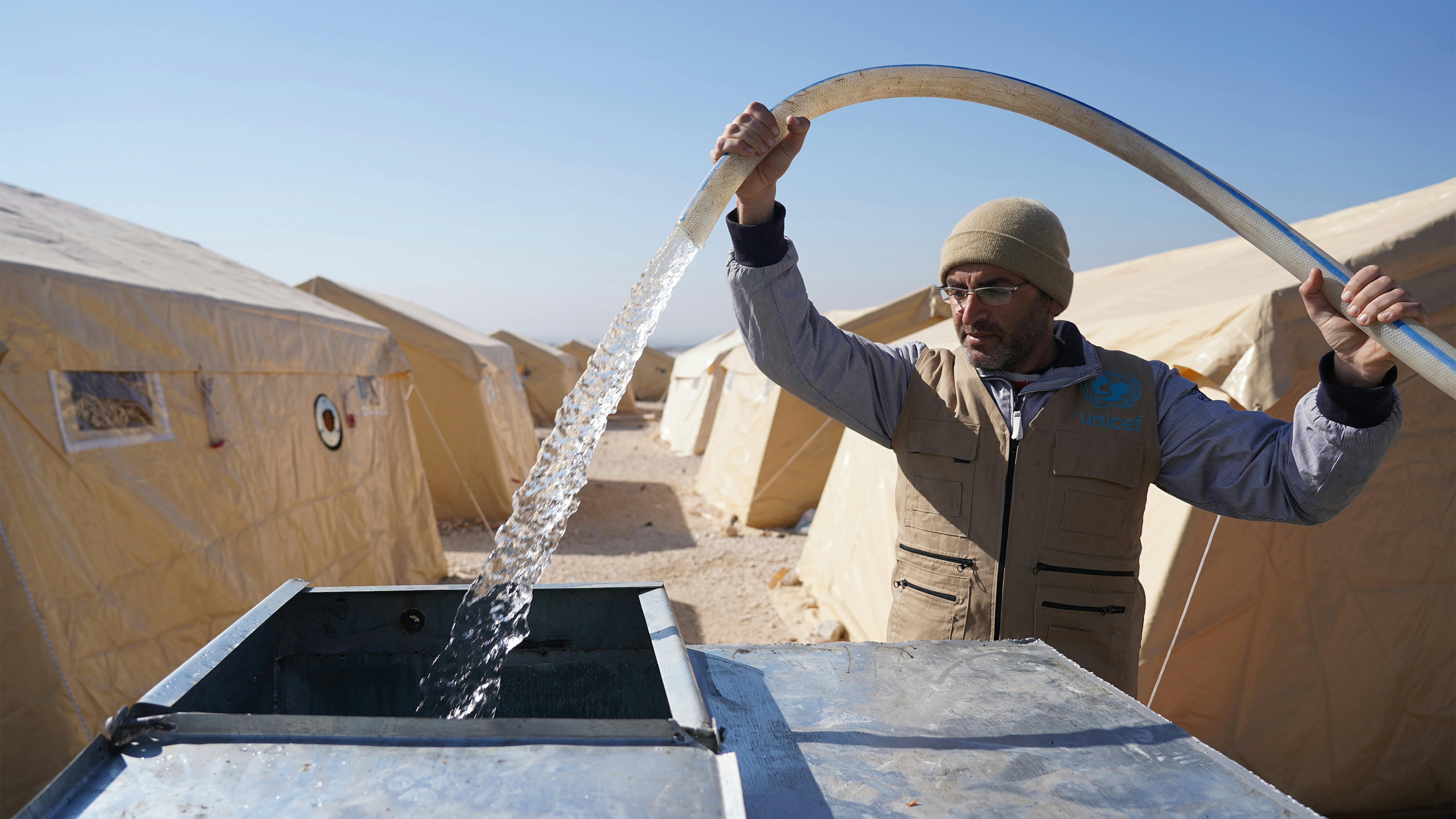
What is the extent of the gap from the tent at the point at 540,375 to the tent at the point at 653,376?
7389mm

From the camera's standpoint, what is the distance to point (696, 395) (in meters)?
15.6

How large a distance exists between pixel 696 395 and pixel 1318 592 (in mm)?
12814

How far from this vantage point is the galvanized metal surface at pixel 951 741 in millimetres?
942

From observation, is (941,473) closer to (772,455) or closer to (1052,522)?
(1052,522)

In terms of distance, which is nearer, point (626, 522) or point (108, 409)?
point (108, 409)

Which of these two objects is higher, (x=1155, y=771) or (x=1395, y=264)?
(x=1395, y=264)

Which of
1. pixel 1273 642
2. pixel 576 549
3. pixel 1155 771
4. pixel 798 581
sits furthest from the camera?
pixel 576 549

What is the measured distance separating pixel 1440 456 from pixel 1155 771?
3168 millimetres

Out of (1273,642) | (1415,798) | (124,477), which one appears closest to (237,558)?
(124,477)

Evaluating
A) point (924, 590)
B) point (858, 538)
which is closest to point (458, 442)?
point (858, 538)

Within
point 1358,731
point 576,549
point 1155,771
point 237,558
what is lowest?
point 576,549

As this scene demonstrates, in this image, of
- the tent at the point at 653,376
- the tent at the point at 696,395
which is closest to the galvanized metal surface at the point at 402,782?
the tent at the point at 696,395

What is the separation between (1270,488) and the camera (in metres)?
1.73

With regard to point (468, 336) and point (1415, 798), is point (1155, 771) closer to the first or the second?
point (1415, 798)
